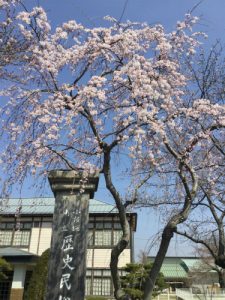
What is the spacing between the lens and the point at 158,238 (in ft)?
21.5

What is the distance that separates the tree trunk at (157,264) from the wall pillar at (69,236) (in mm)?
1610

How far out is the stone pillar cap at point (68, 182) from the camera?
23.7ft

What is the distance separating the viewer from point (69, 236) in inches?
274

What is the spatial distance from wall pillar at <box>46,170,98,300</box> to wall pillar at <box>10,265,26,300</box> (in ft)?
42.1

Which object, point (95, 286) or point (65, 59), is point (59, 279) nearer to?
point (65, 59)

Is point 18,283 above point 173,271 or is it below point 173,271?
below

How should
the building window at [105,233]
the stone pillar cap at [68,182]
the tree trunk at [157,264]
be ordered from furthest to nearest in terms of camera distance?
the building window at [105,233]
the stone pillar cap at [68,182]
the tree trunk at [157,264]

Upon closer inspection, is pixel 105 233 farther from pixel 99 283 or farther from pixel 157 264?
pixel 157 264

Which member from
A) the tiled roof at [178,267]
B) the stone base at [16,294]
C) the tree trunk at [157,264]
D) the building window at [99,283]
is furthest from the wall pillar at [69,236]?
the tiled roof at [178,267]

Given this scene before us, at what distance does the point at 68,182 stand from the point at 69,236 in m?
1.08

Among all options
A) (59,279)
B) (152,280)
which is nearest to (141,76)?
(152,280)

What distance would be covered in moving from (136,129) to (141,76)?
1.00 meters

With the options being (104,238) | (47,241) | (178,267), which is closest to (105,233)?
(104,238)

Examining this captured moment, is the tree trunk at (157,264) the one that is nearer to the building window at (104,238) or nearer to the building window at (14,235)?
the building window at (104,238)
